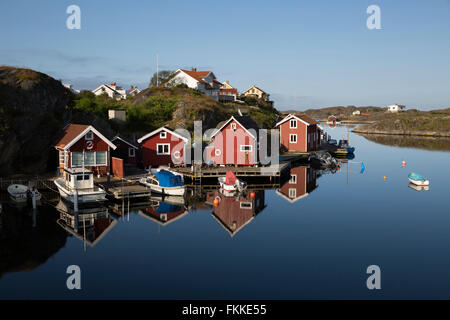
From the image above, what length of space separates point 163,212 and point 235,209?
18.9ft

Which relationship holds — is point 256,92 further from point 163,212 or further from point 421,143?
point 163,212

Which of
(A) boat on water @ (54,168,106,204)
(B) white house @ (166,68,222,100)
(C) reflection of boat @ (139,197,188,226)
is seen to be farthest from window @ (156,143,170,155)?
(B) white house @ (166,68,222,100)

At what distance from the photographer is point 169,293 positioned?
1672 centimetres

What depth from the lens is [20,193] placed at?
103ft

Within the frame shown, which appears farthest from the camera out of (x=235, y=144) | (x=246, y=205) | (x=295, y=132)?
(x=295, y=132)

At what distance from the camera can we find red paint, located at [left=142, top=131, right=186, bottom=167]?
43594 mm

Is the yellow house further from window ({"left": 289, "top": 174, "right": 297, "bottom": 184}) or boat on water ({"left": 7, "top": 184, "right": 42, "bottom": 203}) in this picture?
boat on water ({"left": 7, "top": 184, "right": 42, "bottom": 203})

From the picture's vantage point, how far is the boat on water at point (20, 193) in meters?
31.2

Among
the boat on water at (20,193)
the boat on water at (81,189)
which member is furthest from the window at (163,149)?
the boat on water at (20,193)

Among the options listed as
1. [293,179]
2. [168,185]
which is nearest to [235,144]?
[293,179]

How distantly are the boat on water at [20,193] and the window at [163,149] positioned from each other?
14.8 meters

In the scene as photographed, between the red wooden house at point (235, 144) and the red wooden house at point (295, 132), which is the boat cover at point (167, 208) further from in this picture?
the red wooden house at point (295, 132)

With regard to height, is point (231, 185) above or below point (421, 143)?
below
